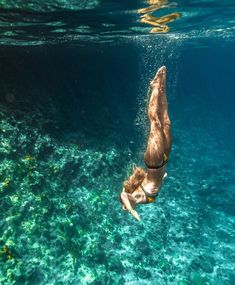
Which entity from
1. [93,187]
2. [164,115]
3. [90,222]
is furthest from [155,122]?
[93,187]

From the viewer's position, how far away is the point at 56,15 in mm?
14516

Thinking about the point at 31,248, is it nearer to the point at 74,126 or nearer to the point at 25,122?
the point at 25,122

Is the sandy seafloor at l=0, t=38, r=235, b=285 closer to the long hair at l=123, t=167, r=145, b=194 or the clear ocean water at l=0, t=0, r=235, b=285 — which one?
the clear ocean water at l=0, t=0, r=235, b=285

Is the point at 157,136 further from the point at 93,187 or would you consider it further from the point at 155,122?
the point at 93,187

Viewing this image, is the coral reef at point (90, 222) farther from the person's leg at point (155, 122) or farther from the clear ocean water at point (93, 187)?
the person's leg at point (155, 122)

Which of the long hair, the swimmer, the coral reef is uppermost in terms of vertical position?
the swimmer

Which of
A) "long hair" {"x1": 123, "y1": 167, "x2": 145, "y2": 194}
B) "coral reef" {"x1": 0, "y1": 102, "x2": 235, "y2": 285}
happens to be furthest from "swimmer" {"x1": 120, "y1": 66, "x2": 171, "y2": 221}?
"coral reef" {"x1": 0, "y1": 102, "x2": 235, "y2": 285}

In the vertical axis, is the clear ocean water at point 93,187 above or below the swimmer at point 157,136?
below

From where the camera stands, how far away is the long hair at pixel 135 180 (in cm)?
502

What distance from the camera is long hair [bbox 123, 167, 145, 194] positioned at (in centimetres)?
502

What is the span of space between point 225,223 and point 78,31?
50.7 ft

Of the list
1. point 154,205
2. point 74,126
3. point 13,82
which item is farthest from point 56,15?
point 154,205

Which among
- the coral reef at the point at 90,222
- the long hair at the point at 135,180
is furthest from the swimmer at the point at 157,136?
the coral reef at the point at 90,222

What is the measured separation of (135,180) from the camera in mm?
5074
